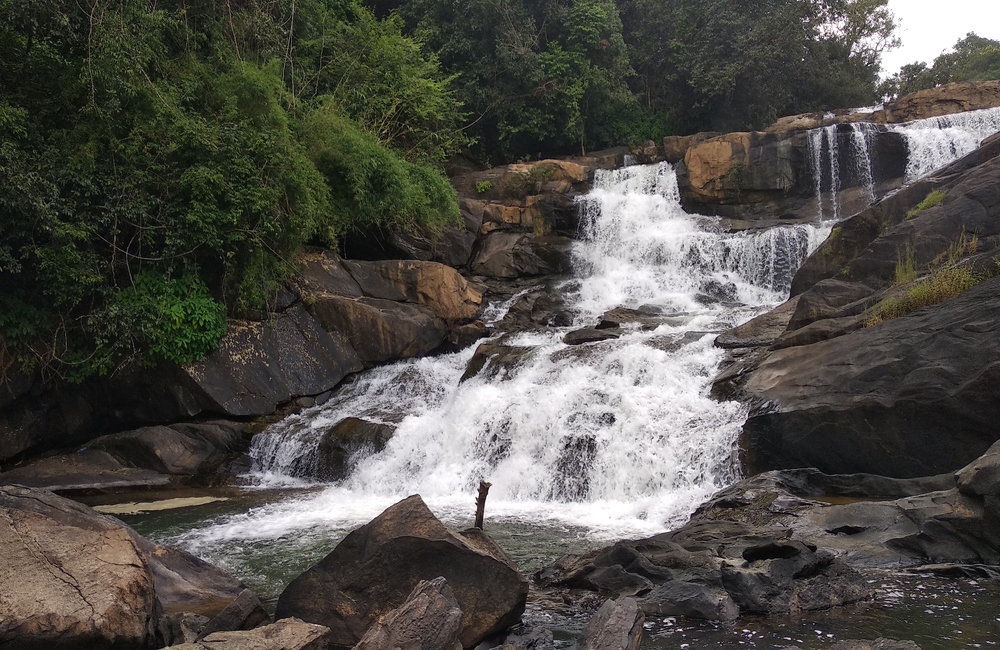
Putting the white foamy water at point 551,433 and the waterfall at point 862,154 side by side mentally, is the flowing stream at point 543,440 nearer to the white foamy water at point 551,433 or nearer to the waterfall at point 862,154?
the white foamy water at point 551,433

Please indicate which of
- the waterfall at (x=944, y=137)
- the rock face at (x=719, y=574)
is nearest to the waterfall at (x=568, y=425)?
the rock face at (x=719, y=574)

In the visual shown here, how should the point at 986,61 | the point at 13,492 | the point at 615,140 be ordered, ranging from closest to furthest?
1. the point at 13,492
2. the point at 615,140
3. the point at 986,61

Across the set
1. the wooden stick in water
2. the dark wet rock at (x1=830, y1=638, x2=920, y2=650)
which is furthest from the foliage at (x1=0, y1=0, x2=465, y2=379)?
the dark wet rock at (x1=830, y1=638, x2=920, y2=650)

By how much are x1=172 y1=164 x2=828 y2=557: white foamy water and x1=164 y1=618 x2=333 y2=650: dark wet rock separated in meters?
4.28

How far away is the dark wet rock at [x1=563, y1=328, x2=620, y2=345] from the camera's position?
1434 cm

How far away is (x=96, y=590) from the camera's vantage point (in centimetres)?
477

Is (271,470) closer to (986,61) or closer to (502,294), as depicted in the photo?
(502,294)

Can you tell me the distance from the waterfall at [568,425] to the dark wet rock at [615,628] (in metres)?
3.35

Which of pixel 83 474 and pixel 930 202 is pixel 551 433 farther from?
pixel 930 202

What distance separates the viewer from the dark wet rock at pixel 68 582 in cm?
447

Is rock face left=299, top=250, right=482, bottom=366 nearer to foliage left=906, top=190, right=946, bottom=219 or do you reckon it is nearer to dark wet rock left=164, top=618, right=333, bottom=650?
foliage left=906, top=190, right=946, bottom=219

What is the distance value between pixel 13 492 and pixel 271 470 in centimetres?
728

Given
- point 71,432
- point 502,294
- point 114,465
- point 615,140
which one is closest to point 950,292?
point 502,294

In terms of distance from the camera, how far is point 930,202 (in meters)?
12.3
